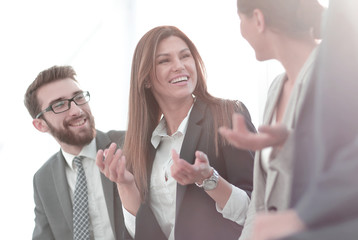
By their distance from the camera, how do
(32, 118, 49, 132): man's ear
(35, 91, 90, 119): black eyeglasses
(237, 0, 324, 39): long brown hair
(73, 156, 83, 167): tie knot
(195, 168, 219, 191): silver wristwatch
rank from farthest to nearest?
(32, 118, 49, 132): man's ear
(35, 91, 90, 119): black eyeglasses
(73, 156, 83, 167): tie knot
(195, 168, 219, 191): silver wristwatch
(237, 0, 324, 39): long brown hair

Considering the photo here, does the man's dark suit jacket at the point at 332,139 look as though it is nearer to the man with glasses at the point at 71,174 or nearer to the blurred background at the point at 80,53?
the man with glasses at the point at 71,174

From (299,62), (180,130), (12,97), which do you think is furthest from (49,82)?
(299,62)

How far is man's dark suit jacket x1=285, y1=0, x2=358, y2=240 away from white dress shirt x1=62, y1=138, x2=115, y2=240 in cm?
191

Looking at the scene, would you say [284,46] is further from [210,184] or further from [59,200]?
[59,200]

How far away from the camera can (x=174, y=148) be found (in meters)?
2.32

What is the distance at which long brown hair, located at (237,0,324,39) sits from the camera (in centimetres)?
115

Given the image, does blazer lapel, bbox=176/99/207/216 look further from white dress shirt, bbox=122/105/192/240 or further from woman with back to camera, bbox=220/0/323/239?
woman with back to camera, bbox=220/0/323/239

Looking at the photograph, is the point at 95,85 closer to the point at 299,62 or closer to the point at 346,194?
the point at 299,62

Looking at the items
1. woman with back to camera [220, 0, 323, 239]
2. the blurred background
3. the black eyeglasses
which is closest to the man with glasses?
the black eyeglasses

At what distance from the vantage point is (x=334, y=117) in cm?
85

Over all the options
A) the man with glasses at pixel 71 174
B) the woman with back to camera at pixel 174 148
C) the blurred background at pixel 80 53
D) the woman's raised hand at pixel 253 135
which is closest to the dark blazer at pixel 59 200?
the man with glasses at pixel 71 174

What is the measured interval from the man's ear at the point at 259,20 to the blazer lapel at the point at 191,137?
1.04 meters

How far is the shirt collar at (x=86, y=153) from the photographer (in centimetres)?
282

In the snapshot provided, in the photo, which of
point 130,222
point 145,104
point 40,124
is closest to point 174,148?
point 145,104
